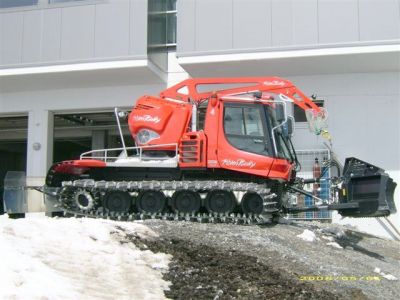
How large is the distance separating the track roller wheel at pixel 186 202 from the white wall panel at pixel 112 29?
6553mm

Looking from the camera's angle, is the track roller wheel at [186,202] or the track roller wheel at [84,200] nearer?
the track roller wheel at [186,202]

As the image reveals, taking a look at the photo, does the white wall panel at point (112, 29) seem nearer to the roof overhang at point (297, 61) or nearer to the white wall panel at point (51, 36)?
the white wall panel at point (51, 36)

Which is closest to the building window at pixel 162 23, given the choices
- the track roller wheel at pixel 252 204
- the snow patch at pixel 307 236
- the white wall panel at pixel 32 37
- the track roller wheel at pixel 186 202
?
the white wall panel at pixel 32 37

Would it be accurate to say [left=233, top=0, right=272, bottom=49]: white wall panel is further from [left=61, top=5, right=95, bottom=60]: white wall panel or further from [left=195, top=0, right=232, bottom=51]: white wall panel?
[left=61, top=5, right=95, bottom=60]: white wall panel

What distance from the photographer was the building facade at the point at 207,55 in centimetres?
1474

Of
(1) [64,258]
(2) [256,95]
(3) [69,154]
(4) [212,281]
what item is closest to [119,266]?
(1) [64,258]

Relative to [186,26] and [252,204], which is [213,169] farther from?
[186,26]

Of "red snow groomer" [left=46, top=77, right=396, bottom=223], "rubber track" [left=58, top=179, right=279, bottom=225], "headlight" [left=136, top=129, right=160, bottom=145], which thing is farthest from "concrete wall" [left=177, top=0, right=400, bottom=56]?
"rubber track" [left=58, top=179, right=279, bottom=225]

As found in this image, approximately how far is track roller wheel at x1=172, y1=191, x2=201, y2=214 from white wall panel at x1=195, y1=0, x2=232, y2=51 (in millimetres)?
5911

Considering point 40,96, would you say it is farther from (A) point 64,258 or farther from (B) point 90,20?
(A) point 64,258

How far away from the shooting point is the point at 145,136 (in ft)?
39.2

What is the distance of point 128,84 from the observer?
678 inches

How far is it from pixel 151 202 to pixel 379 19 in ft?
26.8

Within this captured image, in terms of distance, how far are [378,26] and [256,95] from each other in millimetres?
5331
